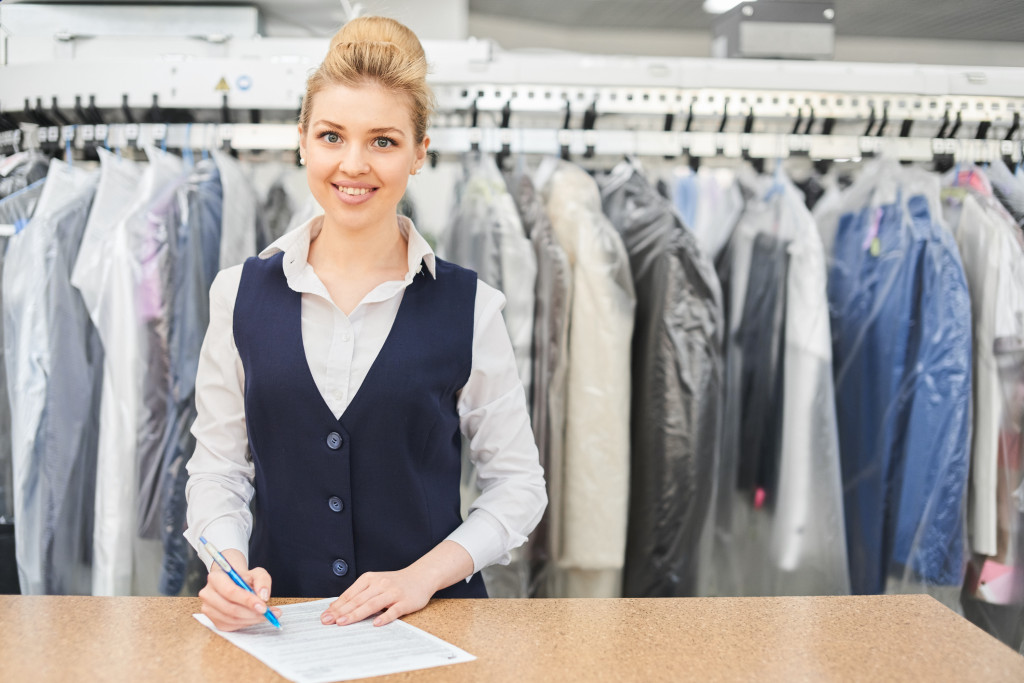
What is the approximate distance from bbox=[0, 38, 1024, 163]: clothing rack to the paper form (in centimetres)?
128

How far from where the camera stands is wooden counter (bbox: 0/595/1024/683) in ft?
2.59

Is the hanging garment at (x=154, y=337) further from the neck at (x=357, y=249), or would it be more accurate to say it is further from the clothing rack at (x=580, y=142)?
the neck at (x=357, y=249)

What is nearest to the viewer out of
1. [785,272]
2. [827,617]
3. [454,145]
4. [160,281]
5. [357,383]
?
[827,617]

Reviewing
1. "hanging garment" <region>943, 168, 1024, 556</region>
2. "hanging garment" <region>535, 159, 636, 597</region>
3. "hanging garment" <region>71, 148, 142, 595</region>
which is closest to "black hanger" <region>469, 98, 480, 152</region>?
"hanging garment" <region>535, 159, 636, 597</region>

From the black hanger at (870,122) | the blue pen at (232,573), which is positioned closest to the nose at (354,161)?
the blue pen at (232,573)

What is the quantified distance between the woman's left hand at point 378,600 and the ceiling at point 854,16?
183 inches

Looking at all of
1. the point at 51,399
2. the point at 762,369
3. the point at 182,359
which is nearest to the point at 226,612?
the point at 182,359

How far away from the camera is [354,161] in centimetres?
101

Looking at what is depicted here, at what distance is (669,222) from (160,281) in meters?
1.03

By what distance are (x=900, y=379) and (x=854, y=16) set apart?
4301mm

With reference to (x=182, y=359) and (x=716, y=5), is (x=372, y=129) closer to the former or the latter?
(x=182, y=359)

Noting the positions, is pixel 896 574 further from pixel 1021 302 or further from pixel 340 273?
pixel 340 273

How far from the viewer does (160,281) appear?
5.47ft

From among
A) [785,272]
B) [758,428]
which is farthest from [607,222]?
[758,428]
